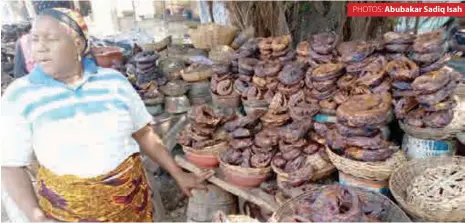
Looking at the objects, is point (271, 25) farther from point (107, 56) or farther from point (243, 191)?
point (243, 191)

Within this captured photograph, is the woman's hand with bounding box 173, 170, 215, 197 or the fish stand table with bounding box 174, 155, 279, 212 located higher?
the woman's hand with bounding box 173, 170, 215, 197

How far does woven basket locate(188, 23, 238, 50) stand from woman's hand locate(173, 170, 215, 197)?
6.74ft

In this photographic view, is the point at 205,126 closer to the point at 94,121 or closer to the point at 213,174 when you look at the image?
the point at 213,174

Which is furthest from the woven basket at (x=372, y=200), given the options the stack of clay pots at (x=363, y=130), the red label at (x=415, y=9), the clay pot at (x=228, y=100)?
the red label at (x=415, y=9)

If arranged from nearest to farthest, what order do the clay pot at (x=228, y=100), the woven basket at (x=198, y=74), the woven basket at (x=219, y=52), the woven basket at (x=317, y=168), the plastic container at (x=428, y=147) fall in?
the plastic container at (x=428, y=147) < the woven basket at (x=317, y=168) < the clay pot at (x=228, y=100) < the woven basket at (x=198, y=74) < the woven basket at (x=219, y=52)

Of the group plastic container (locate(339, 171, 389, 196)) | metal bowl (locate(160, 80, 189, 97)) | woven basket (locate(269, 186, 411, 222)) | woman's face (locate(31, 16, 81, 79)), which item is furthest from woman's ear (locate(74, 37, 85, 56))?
metal bowl (locate(160, 80, 189, 97))

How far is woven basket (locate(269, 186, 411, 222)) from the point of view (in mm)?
1593

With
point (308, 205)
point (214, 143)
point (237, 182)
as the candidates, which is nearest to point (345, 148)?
point (308, 205)

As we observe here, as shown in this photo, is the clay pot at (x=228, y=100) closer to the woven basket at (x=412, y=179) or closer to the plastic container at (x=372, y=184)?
the plastic container at (x=372, y=184)

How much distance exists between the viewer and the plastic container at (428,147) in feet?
6.22

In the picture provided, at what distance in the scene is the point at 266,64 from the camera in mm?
2559

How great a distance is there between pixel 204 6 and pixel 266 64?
2830mm

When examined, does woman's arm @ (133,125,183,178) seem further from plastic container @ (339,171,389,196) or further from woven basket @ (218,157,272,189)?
plastic container @ (339,171,389,196)

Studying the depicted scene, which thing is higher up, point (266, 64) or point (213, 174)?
point (266, 64)
